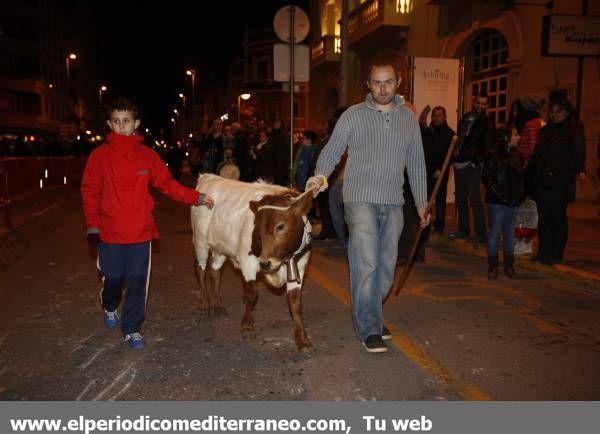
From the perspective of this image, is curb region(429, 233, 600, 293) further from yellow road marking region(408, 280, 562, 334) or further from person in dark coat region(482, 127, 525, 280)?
yellow road marking region(408, 280, 562, 334)

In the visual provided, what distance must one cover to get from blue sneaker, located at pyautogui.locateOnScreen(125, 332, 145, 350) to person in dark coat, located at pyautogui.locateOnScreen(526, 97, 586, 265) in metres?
5.19

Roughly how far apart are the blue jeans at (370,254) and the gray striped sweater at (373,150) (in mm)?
99

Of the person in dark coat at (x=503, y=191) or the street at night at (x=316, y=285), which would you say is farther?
the person in dark coat at (x=503, y=191)

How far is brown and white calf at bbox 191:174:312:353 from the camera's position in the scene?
14.2ft

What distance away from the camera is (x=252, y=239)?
181 inches

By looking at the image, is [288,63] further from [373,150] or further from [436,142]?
[373,150]

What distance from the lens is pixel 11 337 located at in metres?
5.08

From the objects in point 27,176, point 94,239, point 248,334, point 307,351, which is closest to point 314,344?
point 307,351

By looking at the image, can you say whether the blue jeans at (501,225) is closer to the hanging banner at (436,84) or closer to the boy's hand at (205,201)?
the boy's hand at (205,201)

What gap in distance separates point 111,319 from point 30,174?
11.0 m

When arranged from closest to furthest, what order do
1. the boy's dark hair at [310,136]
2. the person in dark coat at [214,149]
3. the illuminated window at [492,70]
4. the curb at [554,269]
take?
the curb at [554,269], the boy's dark hair at [310,136], the person in dark coat at [214,149], the illuminated window at [492,70]

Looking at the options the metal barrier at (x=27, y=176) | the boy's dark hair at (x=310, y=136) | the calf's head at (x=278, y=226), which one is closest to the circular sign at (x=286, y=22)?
the boy's dark hair at (x=310, y=136)

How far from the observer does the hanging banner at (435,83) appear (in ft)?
40.2

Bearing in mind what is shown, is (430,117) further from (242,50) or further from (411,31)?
(242,50)
